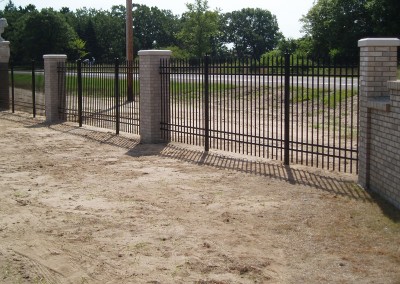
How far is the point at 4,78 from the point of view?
78.0 feet

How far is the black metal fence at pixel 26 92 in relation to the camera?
20.5 metres

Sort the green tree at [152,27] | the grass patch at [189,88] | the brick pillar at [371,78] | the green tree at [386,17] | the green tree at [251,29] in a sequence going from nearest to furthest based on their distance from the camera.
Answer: the brick pillar at [371,78], the grass patch at [189,88], the green tree at [386,17], the green tree at [152,27], the green tree at [251,29]

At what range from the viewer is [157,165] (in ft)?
35.2

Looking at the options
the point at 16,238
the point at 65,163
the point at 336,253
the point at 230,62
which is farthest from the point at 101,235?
the point at 230,62

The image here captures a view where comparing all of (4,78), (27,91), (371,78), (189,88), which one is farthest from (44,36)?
(371,78)

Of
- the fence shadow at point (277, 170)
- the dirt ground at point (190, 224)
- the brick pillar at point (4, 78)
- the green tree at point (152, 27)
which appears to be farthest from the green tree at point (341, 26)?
the green tree at point (152, 27)

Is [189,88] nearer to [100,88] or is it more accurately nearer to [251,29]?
[100,88]

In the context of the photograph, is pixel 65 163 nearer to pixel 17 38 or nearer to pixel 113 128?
pixel 113 128

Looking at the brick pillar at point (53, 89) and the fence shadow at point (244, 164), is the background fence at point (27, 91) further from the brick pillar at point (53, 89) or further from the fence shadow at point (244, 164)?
the fence shadow at point (244, 164)

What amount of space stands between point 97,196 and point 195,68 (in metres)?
4.38

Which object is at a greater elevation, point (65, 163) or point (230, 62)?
point (230, 62)

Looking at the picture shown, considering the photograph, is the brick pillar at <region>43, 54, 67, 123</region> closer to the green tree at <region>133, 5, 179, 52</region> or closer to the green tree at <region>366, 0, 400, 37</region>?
the green tree at <region>366, 0, 400, 37</region>

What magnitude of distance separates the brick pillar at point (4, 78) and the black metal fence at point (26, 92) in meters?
0.10

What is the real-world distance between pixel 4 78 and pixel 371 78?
18943mm
